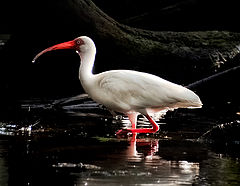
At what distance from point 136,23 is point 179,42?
24.3 ft

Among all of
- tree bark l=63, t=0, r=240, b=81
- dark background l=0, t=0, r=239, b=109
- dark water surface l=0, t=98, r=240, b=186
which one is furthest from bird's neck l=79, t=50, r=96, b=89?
tree bark l=63, t=0, r=240, b=81

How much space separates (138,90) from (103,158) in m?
2.50

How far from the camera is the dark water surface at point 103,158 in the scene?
280 inches

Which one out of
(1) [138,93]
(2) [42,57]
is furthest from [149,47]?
(1) [138,93]

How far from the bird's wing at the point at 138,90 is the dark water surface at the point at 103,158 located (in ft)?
1.83

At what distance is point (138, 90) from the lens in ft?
35.4

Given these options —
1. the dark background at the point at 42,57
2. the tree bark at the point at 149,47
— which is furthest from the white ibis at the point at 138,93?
the tree bark at the point at 149,47

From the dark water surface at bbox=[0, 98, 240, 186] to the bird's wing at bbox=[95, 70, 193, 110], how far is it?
1.83ft

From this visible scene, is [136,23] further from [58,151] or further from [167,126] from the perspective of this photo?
[58,151]

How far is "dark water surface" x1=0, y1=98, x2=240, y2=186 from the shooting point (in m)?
7.11

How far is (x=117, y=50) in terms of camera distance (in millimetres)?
18141

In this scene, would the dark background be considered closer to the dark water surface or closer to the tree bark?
the tree bark

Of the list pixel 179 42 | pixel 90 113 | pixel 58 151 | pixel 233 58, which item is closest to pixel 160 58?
pixel 179 42

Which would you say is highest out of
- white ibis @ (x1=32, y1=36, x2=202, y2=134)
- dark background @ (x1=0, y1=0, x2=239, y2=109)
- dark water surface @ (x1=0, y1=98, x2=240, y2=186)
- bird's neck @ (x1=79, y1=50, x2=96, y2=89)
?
dark background @ (x1=0, y1=0, x2=239, y2=109)
